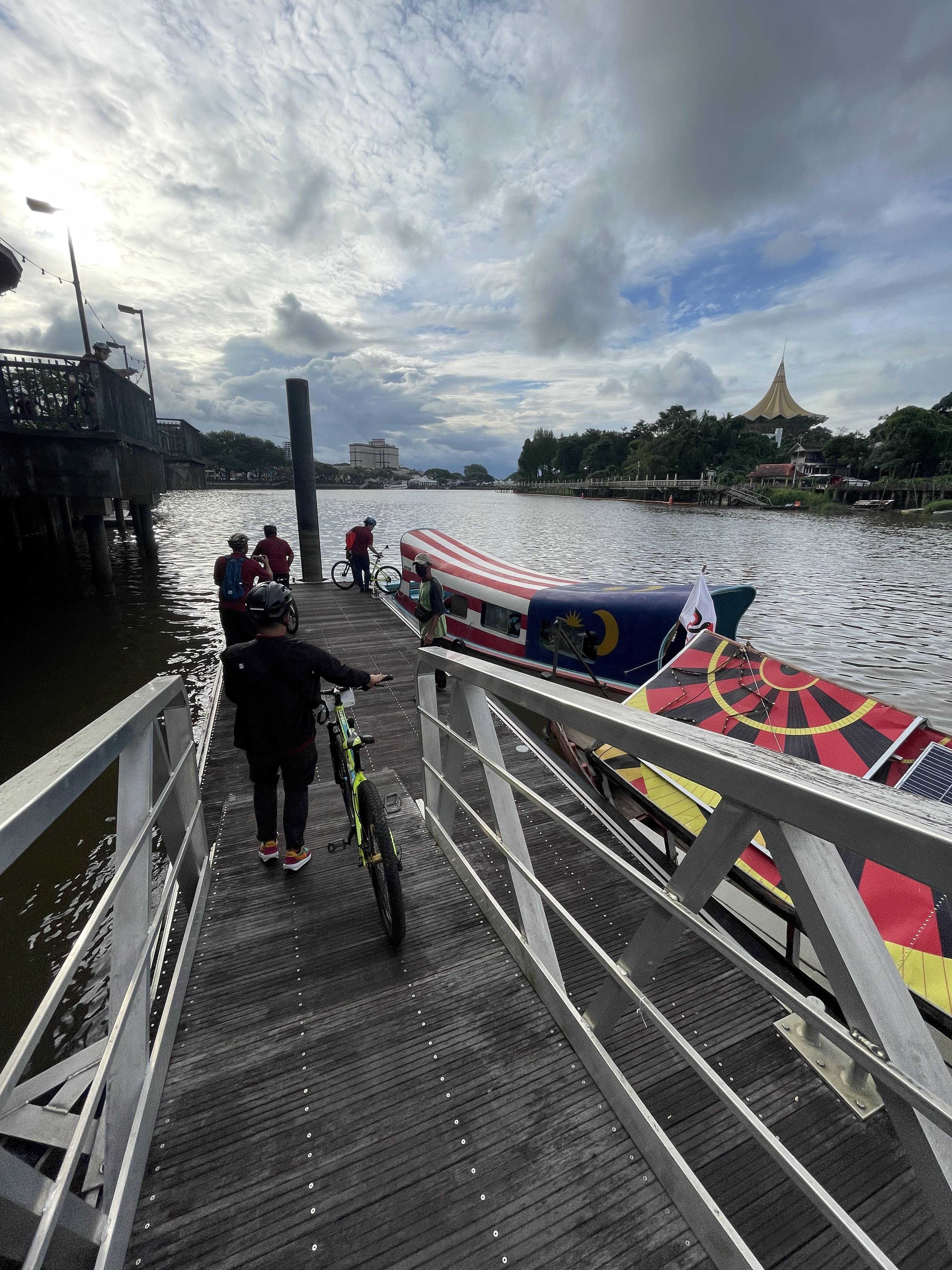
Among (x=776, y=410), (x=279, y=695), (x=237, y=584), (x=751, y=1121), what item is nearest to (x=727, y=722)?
(x=279, y=695)

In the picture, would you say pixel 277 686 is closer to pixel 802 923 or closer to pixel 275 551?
pixel 802 923

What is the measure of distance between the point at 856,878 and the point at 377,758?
16.9 ft

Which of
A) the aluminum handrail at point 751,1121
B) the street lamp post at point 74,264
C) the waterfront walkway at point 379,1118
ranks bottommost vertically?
the waterfront walkway at point 379,1118

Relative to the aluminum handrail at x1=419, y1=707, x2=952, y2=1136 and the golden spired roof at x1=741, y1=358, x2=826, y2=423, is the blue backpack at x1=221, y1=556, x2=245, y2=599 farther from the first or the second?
the golden spired roof at x1=741, y1=358, x2=826, y2=423

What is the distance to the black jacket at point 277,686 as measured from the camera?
11.4 ft

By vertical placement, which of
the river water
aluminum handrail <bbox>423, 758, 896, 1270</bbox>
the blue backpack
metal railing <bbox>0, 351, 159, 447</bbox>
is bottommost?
the river water

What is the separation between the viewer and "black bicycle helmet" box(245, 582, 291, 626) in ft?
11.4

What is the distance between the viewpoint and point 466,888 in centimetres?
383

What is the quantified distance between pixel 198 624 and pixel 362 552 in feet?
20.9

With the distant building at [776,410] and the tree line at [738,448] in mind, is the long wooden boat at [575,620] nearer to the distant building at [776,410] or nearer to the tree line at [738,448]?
the tree line at [738,448]

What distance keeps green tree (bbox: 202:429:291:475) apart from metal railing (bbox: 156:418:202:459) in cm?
10491

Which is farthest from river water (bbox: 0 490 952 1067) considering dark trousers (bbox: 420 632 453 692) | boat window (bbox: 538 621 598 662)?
boat window (bbox: 538 621 598 662)

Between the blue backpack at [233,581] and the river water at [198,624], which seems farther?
the blue backpack at [233,581]

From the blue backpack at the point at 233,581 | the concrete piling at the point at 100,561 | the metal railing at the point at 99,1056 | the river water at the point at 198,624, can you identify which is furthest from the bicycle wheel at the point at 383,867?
the concrete piling at the point at 100,561
